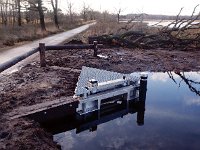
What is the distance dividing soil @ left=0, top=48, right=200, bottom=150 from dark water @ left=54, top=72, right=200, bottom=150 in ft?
3.20

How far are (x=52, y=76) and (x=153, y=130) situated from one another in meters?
4.72

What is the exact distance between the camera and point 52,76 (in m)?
11.5

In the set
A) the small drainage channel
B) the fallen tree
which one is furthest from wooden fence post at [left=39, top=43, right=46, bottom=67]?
the fallen tree

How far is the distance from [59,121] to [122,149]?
6.52ft

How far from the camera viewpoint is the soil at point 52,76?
257 inches

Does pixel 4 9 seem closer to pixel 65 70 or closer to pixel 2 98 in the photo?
pixel 65 70

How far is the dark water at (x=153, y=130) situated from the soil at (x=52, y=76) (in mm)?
974

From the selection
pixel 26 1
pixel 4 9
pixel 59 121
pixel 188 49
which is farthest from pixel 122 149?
pixel 4 9

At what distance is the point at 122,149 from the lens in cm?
715

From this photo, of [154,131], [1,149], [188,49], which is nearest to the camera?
[1,149]

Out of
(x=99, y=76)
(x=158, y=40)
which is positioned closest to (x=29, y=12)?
(x=158, y=40)

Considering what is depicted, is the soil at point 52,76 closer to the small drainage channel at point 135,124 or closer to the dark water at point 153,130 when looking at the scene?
the small drainage channel at point 135,124

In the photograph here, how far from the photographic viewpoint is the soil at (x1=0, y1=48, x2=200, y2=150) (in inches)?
257

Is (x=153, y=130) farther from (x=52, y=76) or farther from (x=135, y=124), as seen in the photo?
(x=52, y=76)
